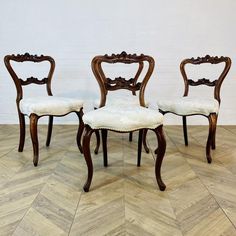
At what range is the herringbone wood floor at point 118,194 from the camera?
1.35 m

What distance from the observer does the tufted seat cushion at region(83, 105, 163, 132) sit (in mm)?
1626

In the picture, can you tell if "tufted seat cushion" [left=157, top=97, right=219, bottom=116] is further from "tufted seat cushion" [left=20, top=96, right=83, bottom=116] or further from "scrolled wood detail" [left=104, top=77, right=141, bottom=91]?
"tufted seat cushion" [left=20, top=96, right=83, bottom=116]

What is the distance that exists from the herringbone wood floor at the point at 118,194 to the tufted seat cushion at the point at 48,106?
411 millimetres

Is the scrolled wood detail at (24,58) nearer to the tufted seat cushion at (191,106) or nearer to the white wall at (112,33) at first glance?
the white wall at (112,33)

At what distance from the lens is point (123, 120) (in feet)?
5.31

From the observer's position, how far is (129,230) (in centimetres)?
131

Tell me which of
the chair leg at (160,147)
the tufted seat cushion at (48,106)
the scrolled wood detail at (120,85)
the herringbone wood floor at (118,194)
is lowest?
the herringbone wood floor at (118,194)

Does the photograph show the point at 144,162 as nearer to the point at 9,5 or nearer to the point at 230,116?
the point at 230,116

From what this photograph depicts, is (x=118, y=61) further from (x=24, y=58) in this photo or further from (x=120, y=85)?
(x=24, y=58)

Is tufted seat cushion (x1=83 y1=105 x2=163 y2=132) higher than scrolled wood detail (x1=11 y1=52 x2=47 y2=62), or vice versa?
scrolled wood detail (x1=11 y1=52 x2=47 y2=62)

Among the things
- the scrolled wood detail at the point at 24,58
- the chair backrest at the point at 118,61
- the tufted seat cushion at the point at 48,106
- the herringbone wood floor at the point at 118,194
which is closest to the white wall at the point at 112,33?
the scrolled wood detail at the point at 24,58

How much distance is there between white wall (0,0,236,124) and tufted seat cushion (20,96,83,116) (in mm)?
1320

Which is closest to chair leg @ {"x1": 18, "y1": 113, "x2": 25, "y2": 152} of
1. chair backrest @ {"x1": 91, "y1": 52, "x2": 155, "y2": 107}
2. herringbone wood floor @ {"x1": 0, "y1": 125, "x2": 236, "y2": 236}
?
herringbone wood floor @ {"x1": 0, "y1": 125, "x2": 236, "y2": 236}

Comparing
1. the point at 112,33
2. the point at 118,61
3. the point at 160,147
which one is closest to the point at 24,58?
the point at 118,61
